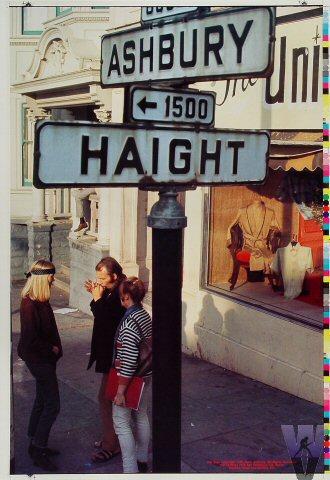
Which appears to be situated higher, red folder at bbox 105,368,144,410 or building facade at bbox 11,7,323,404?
building facade at bbox 11,7,323,404

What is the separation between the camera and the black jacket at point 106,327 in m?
4.85

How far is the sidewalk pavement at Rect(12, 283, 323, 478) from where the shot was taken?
488 cm

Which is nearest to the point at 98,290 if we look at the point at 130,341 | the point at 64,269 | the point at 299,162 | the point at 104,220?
the point at 130,341

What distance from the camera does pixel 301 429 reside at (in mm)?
4227

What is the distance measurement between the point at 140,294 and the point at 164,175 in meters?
2.15

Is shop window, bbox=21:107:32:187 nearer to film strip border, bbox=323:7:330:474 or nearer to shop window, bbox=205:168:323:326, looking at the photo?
shop window, bbox=205:168:323:326

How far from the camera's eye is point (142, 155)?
2.44 m

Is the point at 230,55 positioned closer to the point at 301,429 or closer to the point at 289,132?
the point at 301,429

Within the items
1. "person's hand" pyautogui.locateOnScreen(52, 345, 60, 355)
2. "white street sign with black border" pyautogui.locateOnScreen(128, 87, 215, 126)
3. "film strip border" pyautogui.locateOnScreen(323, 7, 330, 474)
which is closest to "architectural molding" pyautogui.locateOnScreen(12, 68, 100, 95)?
"person's hand" pyautogui.locateOnScreen(52, 345, 60, 355)

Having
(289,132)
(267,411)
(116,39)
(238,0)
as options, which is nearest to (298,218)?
(289,132)

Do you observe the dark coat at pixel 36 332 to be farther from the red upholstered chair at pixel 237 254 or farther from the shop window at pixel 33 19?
the shop window at pixel 33 19

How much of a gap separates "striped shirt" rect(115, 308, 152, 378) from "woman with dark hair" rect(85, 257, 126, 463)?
0.36 m

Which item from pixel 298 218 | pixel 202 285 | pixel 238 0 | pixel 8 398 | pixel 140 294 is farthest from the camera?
pixel 202 285

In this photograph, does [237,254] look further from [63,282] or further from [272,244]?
[63,282]
